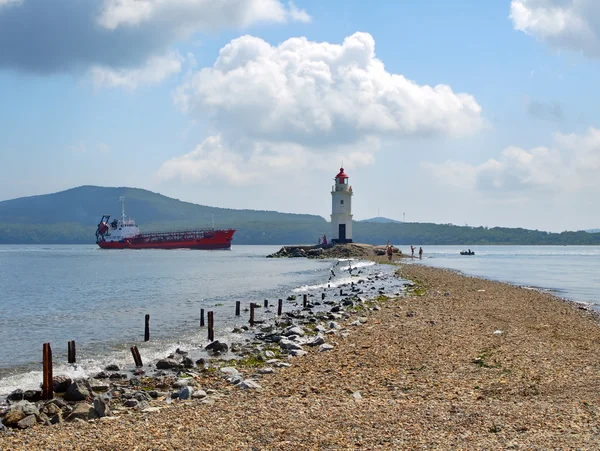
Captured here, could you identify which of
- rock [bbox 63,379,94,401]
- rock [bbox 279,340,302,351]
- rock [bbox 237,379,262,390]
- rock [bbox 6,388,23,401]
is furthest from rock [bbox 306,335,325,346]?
rock [bbox 6,388,23,401]

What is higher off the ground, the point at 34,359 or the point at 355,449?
the point at 355,449

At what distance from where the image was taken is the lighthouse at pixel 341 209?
84750 mm

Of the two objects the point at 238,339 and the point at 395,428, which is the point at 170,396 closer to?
the point at 395,428

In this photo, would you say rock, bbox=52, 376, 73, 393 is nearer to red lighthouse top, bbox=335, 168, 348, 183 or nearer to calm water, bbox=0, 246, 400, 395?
calm water, bbox=0, 246, 400, 395

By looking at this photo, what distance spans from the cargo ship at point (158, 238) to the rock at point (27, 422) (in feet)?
394

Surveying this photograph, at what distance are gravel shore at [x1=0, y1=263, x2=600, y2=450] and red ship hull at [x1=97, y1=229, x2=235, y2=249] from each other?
11625 cm

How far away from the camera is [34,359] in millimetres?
16891

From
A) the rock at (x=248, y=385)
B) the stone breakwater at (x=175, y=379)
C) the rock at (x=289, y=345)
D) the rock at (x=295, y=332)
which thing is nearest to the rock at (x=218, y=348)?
the stone breakwater at (x=175, y=379)

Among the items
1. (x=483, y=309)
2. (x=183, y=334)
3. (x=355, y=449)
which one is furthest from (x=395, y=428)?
(x=483, y=309)

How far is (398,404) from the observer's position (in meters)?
9.41

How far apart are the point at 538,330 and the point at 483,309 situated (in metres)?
5.50

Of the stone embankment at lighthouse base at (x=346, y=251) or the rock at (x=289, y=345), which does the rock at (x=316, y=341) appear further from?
the stone embankment at lighthouse base at (x=346, y=251)

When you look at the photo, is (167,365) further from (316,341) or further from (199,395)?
(316,341)

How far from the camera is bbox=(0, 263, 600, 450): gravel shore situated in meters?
7.59
